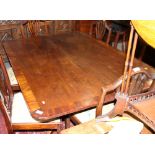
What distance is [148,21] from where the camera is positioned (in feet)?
2.27

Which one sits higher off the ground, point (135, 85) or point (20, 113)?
point (135, 85)

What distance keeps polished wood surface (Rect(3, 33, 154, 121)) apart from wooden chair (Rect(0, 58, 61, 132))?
152 mm

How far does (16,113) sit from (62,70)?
49 cm

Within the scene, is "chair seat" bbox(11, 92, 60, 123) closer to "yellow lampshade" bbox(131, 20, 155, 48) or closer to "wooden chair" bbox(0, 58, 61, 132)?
"wooden chair" bbox(0, 58, 61, 132)

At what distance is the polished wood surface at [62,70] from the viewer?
1327 millimetres

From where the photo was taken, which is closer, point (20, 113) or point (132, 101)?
point (132, 101)

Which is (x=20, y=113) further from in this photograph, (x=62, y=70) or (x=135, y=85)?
(x=135, y=85)

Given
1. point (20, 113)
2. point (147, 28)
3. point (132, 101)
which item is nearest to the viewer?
point (147, 28)

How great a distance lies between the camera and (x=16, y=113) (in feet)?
5.45

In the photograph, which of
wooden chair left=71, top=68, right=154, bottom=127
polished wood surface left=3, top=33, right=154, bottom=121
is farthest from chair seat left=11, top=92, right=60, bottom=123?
wooden chair left=71, top=68, right=154, bottom=127

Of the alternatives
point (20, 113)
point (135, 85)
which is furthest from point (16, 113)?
point (135, 85)

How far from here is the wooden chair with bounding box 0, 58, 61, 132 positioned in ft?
5.13

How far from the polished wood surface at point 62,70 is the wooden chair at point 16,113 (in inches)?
6.0
